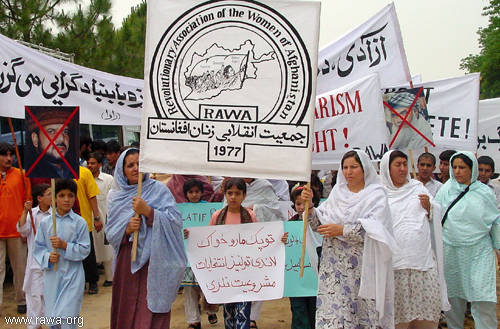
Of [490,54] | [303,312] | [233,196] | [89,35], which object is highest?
[490,54]

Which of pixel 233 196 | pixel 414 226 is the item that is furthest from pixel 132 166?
pixel 414 226

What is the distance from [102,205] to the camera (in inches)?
307

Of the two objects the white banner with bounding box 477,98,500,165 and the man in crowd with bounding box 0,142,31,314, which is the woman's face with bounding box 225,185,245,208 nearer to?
the man in crowd with bounding box 0,142,31,314

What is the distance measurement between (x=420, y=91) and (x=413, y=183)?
52.4 inches

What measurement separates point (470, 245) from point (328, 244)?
1.73 m

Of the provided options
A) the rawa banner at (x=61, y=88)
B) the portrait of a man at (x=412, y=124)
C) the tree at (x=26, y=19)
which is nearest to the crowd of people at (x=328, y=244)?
the portrait of a man at (x=412, y=124)

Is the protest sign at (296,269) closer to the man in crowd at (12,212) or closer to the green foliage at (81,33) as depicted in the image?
the man in crowd at (12,212)

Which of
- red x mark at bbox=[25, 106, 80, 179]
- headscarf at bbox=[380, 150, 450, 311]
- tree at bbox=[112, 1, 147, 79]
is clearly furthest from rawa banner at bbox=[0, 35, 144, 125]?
tree at bbox=[112, 1, 147, 79]

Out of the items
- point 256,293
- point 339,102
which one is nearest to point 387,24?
point 339,102

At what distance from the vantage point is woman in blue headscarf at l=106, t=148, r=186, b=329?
4.18 meters

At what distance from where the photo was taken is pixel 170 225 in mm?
4250

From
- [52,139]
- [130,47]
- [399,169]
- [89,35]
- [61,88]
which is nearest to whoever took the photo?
[52,139]

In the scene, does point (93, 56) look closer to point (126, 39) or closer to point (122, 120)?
point (126, 39)

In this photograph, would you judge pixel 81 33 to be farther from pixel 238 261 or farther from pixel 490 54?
pixel 490 54
